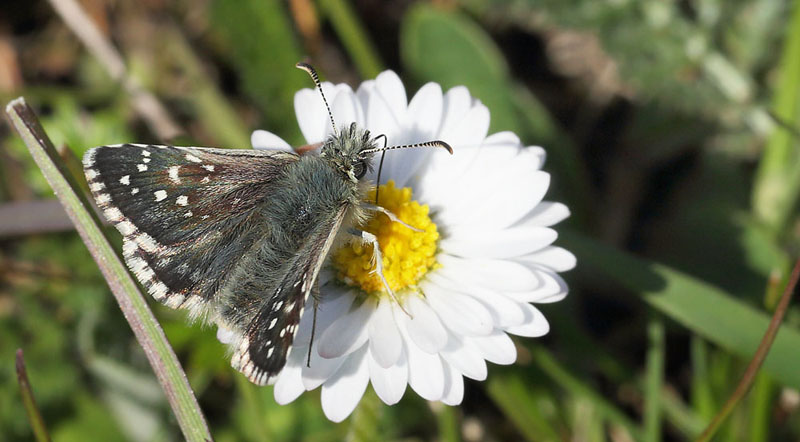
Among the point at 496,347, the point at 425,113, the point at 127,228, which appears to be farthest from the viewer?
the point at 425,113

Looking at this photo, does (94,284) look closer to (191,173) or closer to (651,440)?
(191,173)

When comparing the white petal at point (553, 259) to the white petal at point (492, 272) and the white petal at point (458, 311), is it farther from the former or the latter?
the white petal at point (458, 311)

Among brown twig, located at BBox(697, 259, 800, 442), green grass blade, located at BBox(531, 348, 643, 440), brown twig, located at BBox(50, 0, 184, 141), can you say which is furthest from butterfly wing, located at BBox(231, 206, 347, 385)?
brown twig, located at BBox(50, 0, 184, 141)

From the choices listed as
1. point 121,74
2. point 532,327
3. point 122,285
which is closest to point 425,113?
point 532,327

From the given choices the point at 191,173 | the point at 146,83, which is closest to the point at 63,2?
the point at 146,83

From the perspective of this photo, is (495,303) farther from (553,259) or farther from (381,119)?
(381,119)

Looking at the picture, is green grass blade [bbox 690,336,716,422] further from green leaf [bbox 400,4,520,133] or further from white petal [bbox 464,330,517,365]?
green leaf [bbox 400,4,520,133]

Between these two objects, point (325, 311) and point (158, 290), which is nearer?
point (158, 290)
